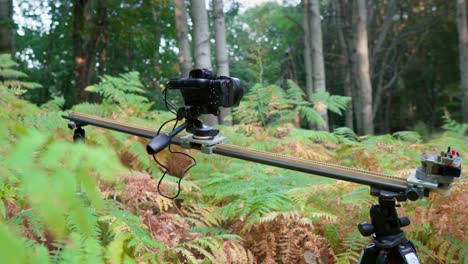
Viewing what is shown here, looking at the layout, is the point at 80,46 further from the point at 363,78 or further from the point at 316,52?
the point at 363,78

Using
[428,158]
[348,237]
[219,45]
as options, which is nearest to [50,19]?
[219,45]

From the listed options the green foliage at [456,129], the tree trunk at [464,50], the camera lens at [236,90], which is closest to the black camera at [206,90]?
the camera lens at [236,90]

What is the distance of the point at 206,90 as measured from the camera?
1336 millimetres

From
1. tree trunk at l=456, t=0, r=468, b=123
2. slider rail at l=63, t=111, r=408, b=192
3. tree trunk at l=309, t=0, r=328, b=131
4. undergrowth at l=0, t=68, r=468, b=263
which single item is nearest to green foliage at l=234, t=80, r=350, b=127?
undergrowth at l=0, t=68, r=468, b=263

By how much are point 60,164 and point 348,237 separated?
1671 millimetres

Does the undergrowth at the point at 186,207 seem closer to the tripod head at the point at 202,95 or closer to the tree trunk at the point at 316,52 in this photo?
the tripod head at the point at 202,95

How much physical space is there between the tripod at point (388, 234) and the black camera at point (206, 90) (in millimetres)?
566

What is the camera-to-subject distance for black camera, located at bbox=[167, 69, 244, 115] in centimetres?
133

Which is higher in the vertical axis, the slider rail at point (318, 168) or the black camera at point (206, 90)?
the black camera at point (206, 90)

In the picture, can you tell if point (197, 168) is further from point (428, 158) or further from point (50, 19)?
point (50, 19)

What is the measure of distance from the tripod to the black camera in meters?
0.57

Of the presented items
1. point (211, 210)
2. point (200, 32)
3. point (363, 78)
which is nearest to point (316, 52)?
point (363, 78)

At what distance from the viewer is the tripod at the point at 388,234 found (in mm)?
1150

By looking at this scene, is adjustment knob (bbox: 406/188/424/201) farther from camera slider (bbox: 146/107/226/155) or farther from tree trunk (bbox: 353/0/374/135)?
tree trunk (bbox: 353/0/374/135)
